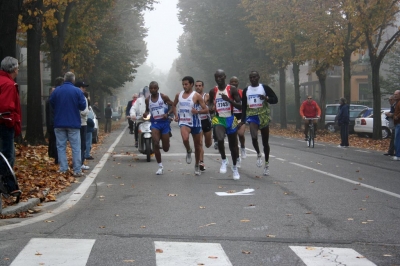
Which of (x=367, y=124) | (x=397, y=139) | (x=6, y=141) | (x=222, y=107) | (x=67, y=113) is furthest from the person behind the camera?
(x=367, y=124)

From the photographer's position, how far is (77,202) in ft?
33.1

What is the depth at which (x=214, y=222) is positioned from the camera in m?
8.27

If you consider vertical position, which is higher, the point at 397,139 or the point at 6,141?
the point at 6,141

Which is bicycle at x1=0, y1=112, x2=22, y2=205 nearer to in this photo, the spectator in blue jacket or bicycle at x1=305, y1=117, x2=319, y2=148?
the spectator in blue jacket

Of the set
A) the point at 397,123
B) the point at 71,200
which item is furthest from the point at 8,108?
the point at 397,123

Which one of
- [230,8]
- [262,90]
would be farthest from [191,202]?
[230,8]

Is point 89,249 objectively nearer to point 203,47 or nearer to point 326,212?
point 326,212

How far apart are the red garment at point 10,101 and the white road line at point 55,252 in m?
2.77

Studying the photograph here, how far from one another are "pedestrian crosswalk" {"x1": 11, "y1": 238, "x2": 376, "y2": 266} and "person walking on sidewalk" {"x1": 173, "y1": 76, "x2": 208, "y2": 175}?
6993 mm

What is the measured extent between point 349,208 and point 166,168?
6705 millimetres

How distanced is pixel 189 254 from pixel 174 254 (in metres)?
0.13

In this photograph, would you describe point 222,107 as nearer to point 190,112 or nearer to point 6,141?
point 190,112

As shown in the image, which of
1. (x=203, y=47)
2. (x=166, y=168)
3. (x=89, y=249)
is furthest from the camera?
(x=203, y=47)

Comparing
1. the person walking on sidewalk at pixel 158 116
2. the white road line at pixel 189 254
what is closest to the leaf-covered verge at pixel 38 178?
the person walking on sidewalk at pixel 158 116
